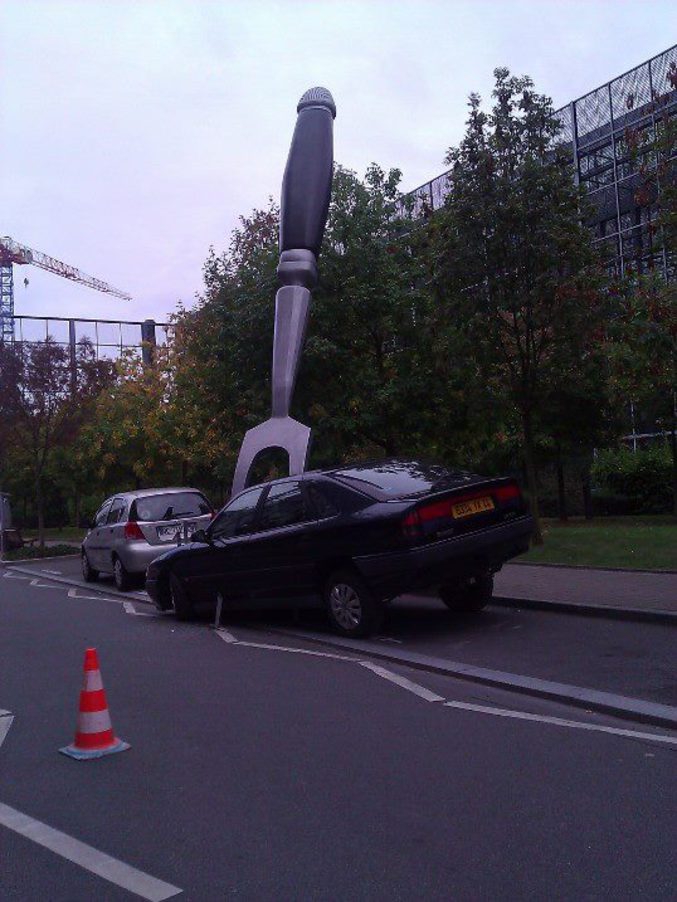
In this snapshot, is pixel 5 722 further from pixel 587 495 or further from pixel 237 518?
pixel 587 495

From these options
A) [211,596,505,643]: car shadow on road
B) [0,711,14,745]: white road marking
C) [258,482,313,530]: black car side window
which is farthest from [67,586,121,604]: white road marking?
[0,711,14,745]: white road marking

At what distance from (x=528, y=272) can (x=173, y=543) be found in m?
7.25

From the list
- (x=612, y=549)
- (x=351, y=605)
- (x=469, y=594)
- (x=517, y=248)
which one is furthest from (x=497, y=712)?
(x=517, y=248)

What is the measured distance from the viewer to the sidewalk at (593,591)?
9523 mm

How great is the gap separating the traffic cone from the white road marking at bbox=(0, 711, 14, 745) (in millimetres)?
702

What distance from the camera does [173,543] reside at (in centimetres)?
1587

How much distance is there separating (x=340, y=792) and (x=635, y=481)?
78.8 ft

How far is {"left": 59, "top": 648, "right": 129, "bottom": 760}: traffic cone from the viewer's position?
5906mm

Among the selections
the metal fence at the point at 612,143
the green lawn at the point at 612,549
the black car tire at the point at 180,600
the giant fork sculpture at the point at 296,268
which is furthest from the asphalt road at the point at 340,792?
the metal fence at the point at 612,143

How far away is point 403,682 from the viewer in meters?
7.58

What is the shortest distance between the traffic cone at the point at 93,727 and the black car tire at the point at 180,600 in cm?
571

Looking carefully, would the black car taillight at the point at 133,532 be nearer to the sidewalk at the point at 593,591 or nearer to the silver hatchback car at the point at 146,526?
the silver hatchback car at the point at 146,526

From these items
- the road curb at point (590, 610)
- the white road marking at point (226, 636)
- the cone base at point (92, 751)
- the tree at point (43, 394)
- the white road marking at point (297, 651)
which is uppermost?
the tree at point (43, 394)

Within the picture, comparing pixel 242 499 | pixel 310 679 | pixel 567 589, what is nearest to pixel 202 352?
pixel 242 499
